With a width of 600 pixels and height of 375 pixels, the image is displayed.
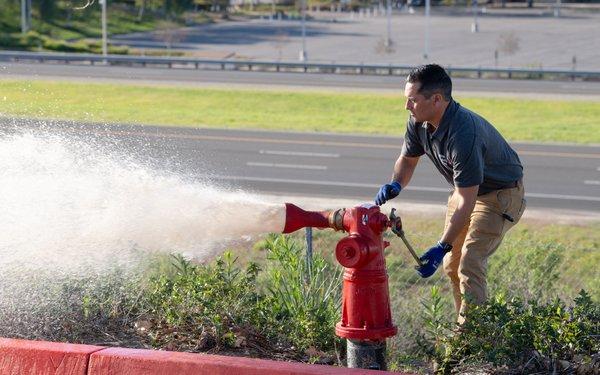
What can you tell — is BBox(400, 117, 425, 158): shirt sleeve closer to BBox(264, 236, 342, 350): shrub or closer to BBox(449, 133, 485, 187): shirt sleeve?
BBox(449, 133, 485, 187): shirt sleeve

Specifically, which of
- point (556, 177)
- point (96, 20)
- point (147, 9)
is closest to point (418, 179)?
point (556, 177)

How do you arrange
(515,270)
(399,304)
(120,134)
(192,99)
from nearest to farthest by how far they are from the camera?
(399,304)
(515,270)
(120,134)
(192,99)

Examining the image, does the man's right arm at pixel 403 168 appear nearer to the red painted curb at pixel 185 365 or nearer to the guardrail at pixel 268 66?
the red painted curb at pixel 185 365

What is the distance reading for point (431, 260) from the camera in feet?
16.5

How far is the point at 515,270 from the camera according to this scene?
865 cm

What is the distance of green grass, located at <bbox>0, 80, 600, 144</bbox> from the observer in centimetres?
2240

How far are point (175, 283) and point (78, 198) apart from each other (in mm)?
724

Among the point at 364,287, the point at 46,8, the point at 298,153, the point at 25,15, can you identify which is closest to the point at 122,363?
the point at 364,287

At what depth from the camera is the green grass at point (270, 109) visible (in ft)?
73.5

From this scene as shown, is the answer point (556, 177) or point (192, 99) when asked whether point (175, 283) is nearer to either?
point (556, 177)

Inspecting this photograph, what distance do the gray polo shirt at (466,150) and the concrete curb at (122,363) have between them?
4.36ft

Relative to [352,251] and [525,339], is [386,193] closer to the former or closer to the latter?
[352,251]

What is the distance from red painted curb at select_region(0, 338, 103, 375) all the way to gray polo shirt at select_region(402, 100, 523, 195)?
6.30 feet

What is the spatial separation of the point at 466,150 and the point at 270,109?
20.8 meters
